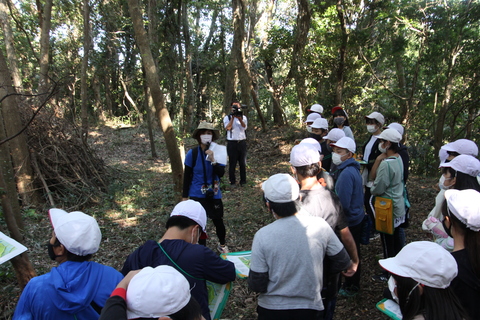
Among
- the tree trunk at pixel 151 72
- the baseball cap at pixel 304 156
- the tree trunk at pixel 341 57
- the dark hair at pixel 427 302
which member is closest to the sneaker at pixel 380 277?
the baseball cap at pixel 304 156

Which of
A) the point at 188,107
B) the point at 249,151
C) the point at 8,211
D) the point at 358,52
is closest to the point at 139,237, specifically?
the point at 8,211

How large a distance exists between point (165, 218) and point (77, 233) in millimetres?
4304

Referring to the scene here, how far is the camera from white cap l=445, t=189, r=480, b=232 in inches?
76.7

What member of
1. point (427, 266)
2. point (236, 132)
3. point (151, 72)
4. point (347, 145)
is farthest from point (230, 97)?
point (427, 266)

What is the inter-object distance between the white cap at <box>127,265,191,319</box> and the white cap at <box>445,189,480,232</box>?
5.73 feet

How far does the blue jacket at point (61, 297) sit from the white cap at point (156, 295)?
0.54 m

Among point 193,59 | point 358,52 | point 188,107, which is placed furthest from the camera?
point 193,59

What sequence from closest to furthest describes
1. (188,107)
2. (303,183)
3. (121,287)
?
1. (121,287)
2. (303,183)
3. (188,107)

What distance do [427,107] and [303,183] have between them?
10773 millimetres

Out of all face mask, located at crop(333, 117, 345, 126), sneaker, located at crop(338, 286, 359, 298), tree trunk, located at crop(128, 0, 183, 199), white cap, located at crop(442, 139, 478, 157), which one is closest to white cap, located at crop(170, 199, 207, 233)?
sneaker, located at crop(338, 286, 359, 298)

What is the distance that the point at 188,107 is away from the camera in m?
17.5

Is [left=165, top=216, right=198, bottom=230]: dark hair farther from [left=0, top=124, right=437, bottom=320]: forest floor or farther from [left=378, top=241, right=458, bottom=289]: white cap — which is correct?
[left=0, top=124, right=437, bottom=320]: forest floor

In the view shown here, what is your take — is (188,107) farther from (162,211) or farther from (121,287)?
(121,287)

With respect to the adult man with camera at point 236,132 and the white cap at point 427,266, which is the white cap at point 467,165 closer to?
the white cap at point 427,266
